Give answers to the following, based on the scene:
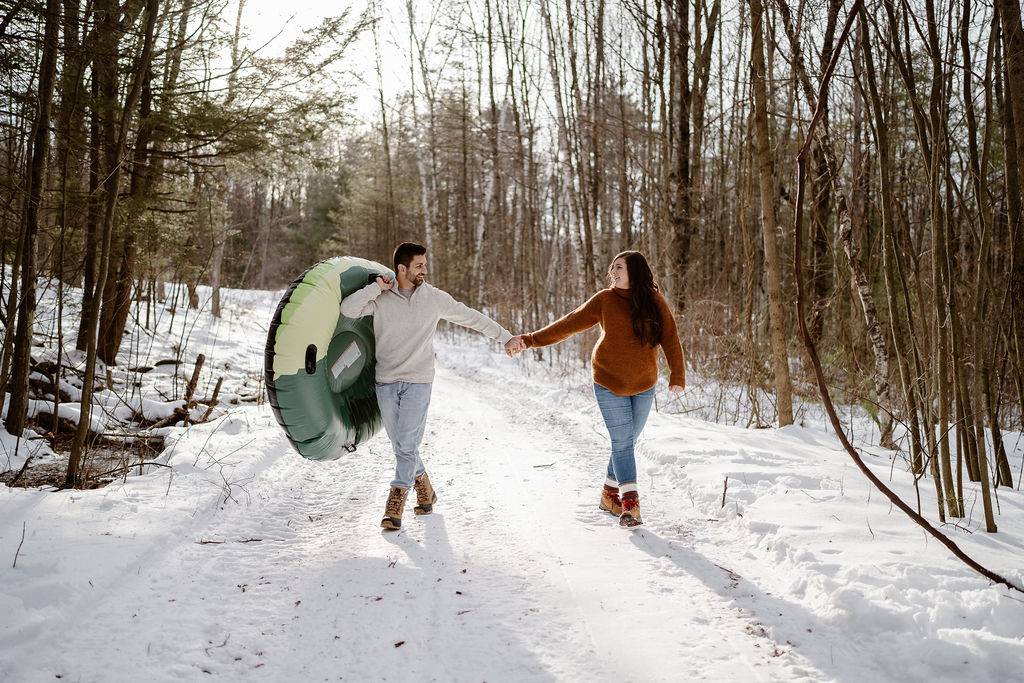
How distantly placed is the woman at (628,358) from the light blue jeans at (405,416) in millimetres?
1204

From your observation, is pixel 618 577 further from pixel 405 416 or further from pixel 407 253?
pixel 407 253

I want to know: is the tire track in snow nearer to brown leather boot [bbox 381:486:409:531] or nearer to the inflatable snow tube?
brown leather boot [bbox 381:486:409:531]

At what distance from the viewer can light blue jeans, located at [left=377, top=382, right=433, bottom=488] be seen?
397 centimetres

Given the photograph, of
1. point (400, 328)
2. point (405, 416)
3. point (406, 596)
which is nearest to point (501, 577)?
point (406, 596)

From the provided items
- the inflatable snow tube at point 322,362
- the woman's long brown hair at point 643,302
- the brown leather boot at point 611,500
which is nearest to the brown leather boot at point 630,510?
the brown leather boot at point 611,500

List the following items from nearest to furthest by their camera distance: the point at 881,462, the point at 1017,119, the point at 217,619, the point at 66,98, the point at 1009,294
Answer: the point at 217,619
the point at 1017,119
the point at 1009,294
the point at 881,462
the point at 66,98

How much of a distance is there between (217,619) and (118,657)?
400 mm

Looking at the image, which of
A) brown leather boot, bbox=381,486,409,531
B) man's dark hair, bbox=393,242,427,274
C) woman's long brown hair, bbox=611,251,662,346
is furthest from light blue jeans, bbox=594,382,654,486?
man's dark hair, bbox=393,242,427,274

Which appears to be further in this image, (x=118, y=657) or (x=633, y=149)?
(x=633, y=149)

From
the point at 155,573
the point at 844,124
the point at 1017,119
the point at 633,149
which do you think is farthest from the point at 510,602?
the point at 633,149

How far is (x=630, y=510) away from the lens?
379cm

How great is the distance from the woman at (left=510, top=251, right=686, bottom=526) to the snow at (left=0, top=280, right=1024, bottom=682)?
17.4 inches

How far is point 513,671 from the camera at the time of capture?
7.59 feet

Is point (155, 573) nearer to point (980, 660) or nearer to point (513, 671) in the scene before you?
point (513, 671)
